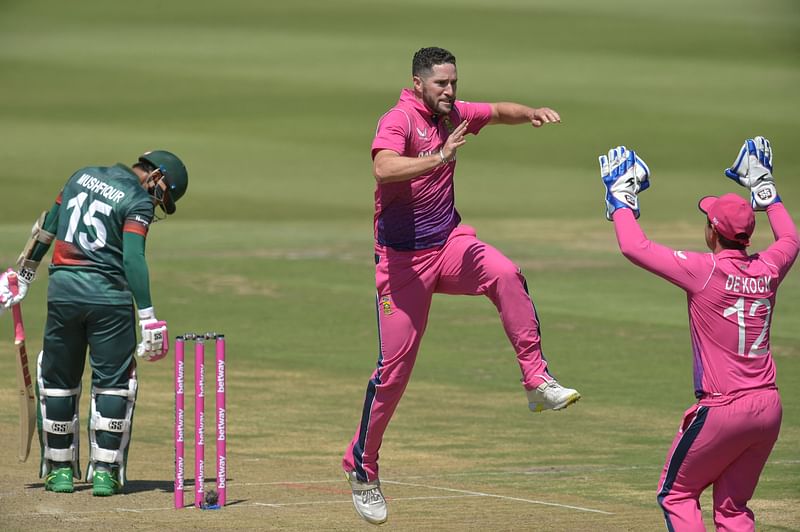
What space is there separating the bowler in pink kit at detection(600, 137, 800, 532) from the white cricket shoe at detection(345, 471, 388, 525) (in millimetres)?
2003

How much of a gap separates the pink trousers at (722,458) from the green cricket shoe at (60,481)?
14.5 ft

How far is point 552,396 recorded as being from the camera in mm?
8797

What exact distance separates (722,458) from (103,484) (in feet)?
14.6

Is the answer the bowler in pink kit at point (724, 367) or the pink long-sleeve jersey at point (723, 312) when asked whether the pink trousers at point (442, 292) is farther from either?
the pink long-sleeve jersey at point (723, 312)

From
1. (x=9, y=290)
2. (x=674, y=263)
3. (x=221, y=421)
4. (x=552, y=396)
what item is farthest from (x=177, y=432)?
(x=674, y=263)

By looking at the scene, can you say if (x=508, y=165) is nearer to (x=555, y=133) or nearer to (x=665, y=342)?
(x=555, y=133)

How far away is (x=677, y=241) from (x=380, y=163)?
21.8 m

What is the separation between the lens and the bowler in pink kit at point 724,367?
296 inches

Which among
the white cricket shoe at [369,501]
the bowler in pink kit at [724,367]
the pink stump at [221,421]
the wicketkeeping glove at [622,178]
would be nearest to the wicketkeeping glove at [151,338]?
the pink stump at [221,421]

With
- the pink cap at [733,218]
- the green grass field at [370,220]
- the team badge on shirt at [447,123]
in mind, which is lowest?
the green grass field at [370,220]

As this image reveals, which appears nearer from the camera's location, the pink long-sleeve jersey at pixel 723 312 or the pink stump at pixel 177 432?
the pink long-sleeve jersey at pixel 723 312

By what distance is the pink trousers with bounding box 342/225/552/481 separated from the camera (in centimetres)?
891

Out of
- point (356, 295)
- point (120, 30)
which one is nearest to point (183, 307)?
point (356, 295)

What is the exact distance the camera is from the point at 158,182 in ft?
34.5
